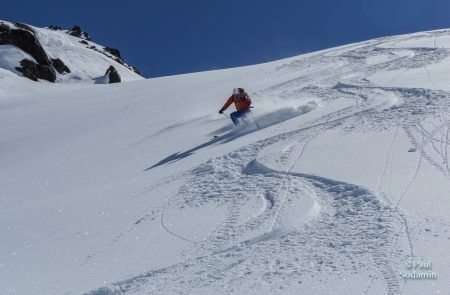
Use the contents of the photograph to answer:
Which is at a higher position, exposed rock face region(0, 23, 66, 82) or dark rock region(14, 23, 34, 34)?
dark rock region(14, 23, 34, 34)

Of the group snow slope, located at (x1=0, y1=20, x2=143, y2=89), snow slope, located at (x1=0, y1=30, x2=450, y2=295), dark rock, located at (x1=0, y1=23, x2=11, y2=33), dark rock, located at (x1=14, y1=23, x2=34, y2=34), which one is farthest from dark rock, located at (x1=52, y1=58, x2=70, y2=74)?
snow slope, located at (x1=0, y1=30, x2=450, y2=295)

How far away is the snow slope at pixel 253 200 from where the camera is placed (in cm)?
482

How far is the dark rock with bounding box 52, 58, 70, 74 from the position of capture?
1752 inches

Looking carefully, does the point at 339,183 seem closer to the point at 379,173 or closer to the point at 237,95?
the point at 379,173

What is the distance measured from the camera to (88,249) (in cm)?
629

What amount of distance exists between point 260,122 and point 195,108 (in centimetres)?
549

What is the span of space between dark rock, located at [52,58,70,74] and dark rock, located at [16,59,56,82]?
2.35 metres

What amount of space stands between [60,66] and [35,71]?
459cm

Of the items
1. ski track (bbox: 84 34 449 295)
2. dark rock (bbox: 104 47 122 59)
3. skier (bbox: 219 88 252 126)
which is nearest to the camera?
ski track (bbox: 84 34 449 295)

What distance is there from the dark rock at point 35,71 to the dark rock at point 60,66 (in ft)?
7.72

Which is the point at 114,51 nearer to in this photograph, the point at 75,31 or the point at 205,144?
the point at 75,31

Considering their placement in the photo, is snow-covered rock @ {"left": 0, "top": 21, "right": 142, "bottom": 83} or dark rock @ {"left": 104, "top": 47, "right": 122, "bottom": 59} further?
dark rock @ {"left": 104, "top": 47, "right": 122, "bottom": 59}

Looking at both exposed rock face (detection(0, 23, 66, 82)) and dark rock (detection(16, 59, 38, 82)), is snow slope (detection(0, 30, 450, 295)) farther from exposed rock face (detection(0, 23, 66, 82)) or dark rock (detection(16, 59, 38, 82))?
exposed rock face (detection(0, 23, 66, 82))

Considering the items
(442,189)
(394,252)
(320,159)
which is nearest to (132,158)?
(320,159)
